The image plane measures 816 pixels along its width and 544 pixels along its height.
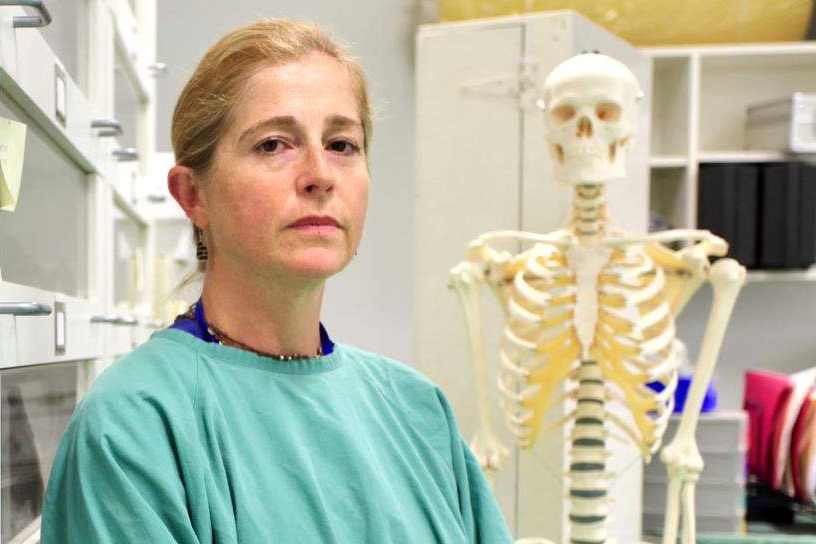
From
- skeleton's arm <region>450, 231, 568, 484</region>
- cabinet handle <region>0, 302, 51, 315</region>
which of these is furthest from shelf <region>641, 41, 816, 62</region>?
cabinet handle <region>0, 302, 51, 315</region>

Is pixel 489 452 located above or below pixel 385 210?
below

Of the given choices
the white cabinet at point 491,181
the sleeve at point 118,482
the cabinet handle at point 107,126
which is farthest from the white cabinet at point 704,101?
the sleeve at point 118,482

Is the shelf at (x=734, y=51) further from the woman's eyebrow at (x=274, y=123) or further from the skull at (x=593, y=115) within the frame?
the woman's eyebrow at (x=274, y=123)

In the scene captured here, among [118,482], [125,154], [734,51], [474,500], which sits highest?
[734,51]

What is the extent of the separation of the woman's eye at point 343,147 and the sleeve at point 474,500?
300mm

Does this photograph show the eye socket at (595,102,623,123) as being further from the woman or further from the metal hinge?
the woman

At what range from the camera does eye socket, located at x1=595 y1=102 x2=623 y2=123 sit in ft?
6.11

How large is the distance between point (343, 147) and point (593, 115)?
0.98 m

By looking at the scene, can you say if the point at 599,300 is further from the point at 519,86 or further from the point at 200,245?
the point at 200,245

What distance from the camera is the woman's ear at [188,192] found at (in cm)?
100

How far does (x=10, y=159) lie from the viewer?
1.01 m

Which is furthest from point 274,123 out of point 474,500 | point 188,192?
point 474,500

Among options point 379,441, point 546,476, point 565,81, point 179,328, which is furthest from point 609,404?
point 179,328

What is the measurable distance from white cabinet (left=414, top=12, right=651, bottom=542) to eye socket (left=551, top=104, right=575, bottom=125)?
474 millimetres
